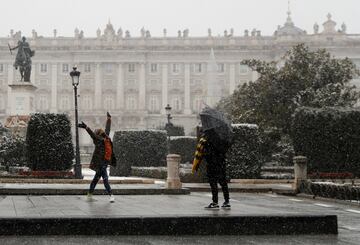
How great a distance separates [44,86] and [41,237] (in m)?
111

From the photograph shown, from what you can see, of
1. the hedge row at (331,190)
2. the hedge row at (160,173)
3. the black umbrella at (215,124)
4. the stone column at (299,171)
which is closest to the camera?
the black umbrella at (215,124)

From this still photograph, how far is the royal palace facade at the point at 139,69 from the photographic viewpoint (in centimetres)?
11719

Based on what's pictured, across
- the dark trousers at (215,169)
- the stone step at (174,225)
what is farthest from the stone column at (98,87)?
the stone step at (174,225)

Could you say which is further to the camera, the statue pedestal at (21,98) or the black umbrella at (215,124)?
the statue pedestal at (21,98)

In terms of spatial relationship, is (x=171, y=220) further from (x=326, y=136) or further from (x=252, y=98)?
(x=252, y=98)

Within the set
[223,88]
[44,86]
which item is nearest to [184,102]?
[223,88]

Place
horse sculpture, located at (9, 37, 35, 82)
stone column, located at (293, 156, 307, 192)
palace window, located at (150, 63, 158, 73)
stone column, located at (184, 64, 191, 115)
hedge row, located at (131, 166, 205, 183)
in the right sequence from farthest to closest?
palace window, located at (150, 63, 158, 73) < stone column, located at (184, 64, 191, 115) < horse sculpture, located at (9, 37, 35, 82) < hedge row, located at (131, 166, 205, 183) < stone column, located at (293, 156, 307, 192)

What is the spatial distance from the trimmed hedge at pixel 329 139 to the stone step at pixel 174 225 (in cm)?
1918

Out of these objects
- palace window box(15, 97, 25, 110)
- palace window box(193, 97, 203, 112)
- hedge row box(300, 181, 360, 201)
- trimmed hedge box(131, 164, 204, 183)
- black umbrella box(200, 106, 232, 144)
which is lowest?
trimmed hedge box(131, 164, 204, 183)

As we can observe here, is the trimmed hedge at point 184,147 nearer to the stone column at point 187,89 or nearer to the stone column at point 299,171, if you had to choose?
the stone column at point 299,171

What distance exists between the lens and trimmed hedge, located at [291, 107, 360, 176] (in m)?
28.7

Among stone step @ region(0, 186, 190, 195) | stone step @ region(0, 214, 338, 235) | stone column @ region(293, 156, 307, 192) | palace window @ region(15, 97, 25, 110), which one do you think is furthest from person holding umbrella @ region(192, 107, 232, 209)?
palace window @ region(15, 97, 25, 110)

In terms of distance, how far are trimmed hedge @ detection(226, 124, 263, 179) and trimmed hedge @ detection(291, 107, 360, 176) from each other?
2.98 meters

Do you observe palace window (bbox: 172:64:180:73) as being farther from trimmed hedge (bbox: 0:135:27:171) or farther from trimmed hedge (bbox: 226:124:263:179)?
trimmed hedge (bbox: 226:124:263:179)
